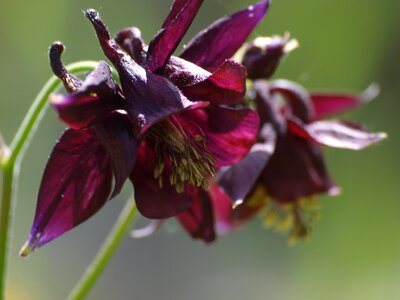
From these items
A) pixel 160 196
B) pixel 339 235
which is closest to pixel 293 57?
pixel 339 235

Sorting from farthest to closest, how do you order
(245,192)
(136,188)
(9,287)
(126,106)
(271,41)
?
(9,287) < (271,41) < (245,192) < (136,188) < (126,106)

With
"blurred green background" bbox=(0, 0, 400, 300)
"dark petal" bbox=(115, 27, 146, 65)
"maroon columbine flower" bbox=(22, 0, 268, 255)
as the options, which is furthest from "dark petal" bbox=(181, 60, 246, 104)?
"blurred green background" bbox=(0, 0, 400, 300)

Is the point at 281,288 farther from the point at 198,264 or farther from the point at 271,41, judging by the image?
the point at 271,41

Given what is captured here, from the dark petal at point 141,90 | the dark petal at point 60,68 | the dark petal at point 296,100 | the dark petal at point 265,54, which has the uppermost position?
the dark petal at point 60,68

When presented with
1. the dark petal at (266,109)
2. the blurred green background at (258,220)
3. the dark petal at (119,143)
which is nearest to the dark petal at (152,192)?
the dark petal at (119,143)

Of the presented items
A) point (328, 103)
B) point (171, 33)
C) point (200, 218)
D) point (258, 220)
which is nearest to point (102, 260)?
point (200, 218)

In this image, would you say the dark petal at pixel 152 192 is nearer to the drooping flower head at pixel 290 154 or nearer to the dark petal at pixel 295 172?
the drooping flower head at pixel 290 154

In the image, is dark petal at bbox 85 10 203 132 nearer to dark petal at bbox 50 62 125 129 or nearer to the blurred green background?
dark petal at bbox 50 62 125 129
